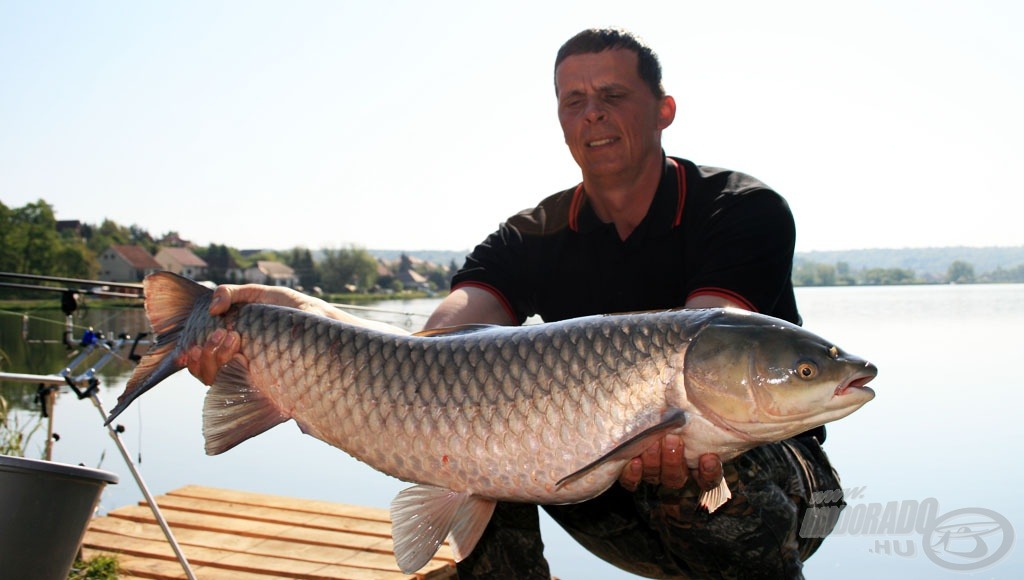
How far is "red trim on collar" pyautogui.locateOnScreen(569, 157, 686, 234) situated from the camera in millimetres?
2646

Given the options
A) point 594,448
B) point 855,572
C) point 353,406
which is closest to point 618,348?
point 594,448

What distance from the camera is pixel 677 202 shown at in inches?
105

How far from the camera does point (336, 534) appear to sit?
400cm

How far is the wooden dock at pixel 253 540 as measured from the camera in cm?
349

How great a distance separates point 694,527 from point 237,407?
1.15 metres

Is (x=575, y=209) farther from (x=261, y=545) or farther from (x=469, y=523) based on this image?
(x=261, y=545)

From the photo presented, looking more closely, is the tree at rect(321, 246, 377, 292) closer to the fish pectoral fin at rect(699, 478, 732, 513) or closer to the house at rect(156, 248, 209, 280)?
the house at rect(156, 248, 209, 280)

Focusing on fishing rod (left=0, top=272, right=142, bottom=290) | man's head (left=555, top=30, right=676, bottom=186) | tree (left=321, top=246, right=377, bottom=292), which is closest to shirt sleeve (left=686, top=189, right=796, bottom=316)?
man's head (left=555, top=30, right=676, bottom=186)

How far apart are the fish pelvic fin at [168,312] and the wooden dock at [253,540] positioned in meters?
1.56

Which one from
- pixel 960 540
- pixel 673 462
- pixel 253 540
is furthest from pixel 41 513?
pixel 960 540

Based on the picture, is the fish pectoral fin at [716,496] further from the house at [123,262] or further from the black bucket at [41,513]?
the house at [123,262]

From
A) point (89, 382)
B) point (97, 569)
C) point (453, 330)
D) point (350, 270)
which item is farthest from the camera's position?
Answer: point (350, 270)

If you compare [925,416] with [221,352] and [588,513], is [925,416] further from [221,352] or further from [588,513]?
[221,352]

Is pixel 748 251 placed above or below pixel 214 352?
above
